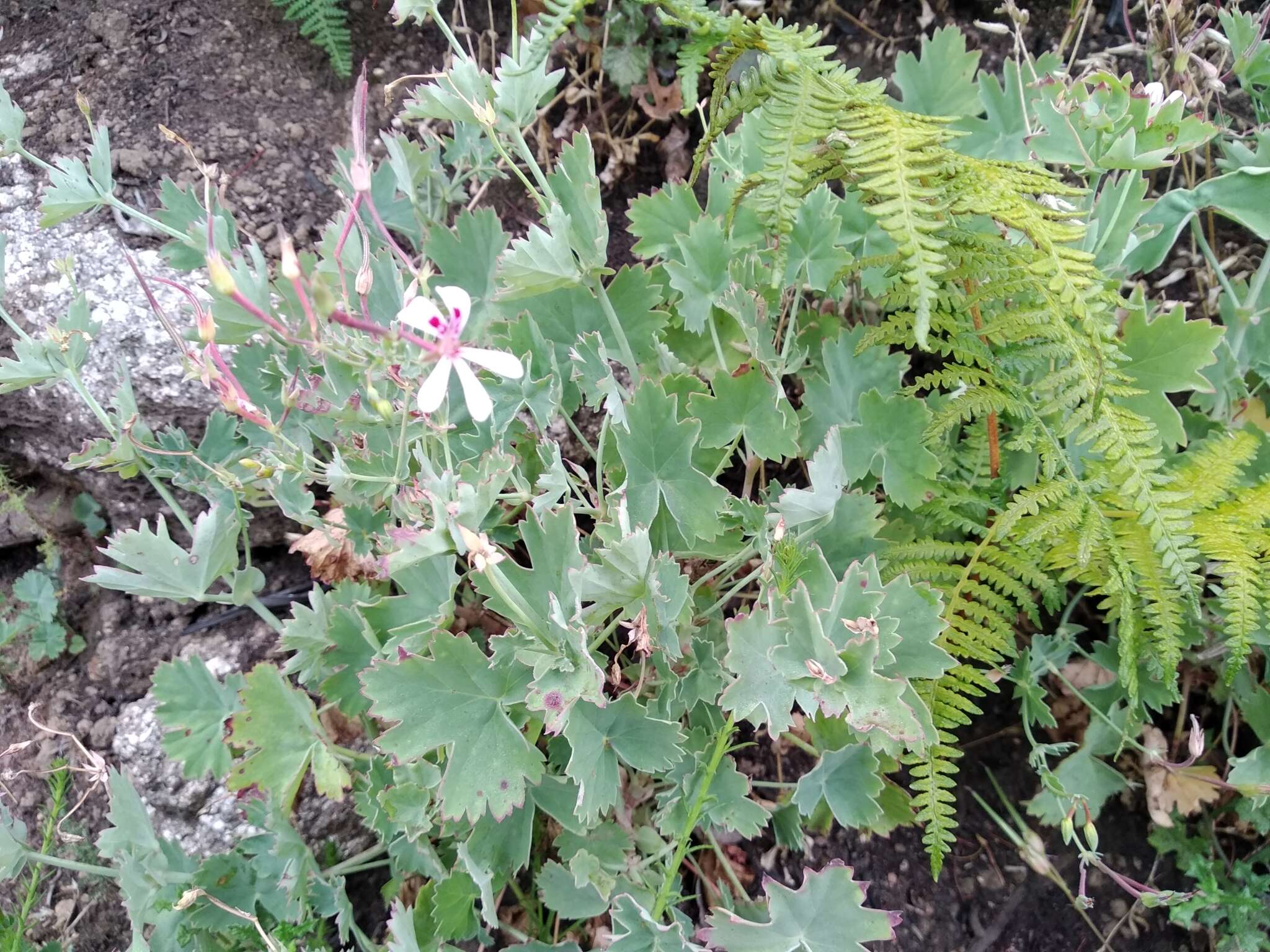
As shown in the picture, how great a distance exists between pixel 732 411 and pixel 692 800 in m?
0.58

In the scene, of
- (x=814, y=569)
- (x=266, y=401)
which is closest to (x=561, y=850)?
(x=814, y=569)

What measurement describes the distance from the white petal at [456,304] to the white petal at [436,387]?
40 millimetres

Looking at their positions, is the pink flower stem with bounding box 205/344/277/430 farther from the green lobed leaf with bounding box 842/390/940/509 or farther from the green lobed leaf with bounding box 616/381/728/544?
the green lobed leaf with bounding box 842/390/940/509

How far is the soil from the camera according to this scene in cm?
158

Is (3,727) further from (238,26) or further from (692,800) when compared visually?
(238,26)

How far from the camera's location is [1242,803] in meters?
1.49

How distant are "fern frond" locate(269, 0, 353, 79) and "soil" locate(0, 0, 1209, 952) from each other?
0.27 ft

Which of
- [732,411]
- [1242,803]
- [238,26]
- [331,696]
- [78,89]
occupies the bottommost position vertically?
[1242,803]

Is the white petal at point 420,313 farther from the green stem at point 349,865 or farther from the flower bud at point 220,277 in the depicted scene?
the green stem at point 349,865

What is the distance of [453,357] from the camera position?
887 millimetres

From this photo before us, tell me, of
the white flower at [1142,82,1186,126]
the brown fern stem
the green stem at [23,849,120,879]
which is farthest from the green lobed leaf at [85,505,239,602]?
the white flower at [1142,82,1186,126]

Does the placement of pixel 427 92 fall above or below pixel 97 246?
above

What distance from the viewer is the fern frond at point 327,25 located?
1946 mm

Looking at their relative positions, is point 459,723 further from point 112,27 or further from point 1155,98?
point 112,27
